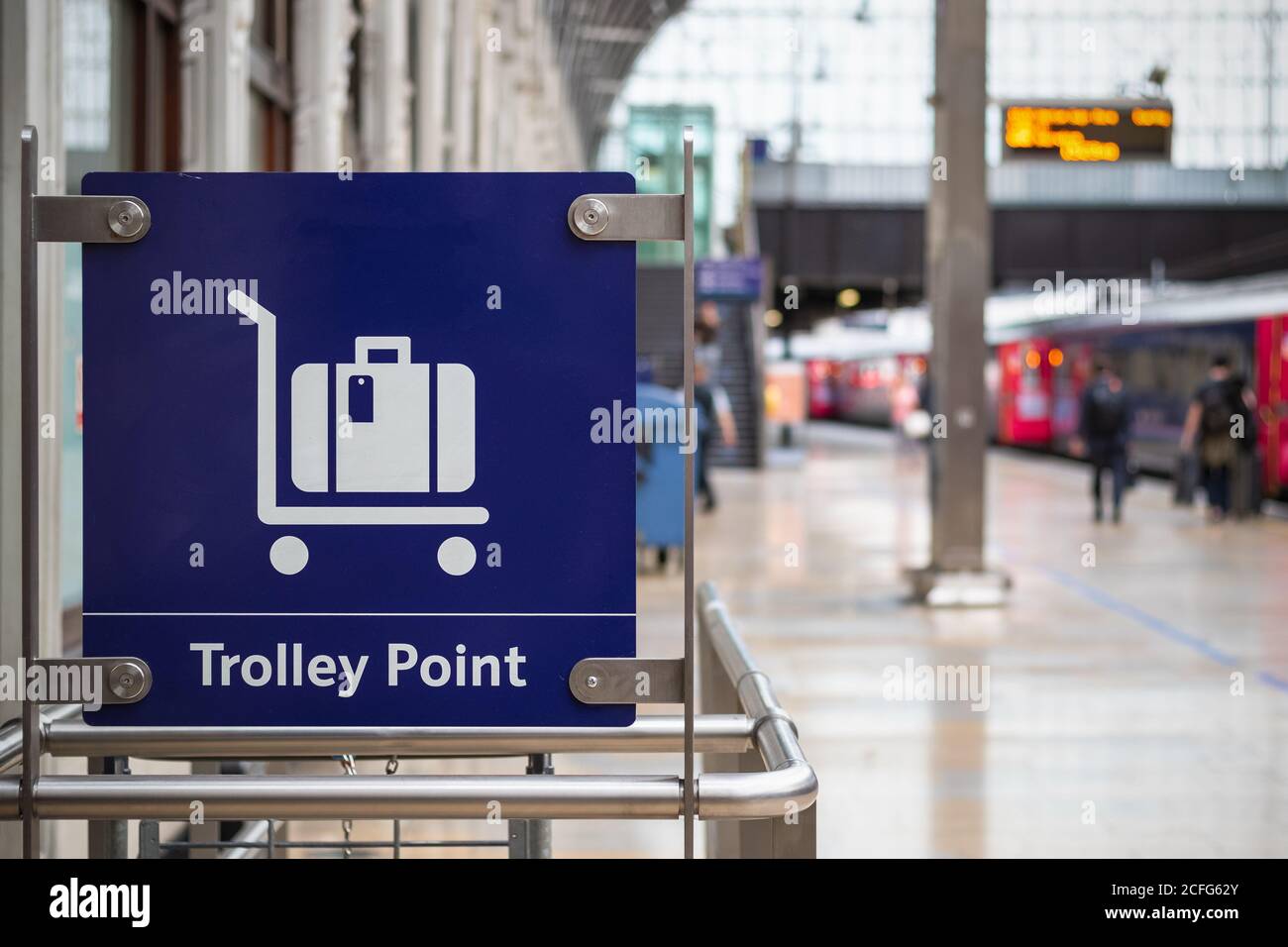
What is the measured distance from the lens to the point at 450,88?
17016mm

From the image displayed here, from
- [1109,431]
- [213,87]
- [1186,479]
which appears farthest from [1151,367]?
[213,87]

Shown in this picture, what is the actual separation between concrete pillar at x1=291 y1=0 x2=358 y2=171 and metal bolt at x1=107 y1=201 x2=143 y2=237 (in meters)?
8.01

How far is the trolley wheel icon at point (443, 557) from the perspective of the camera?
2053 millimetres

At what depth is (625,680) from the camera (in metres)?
2.04

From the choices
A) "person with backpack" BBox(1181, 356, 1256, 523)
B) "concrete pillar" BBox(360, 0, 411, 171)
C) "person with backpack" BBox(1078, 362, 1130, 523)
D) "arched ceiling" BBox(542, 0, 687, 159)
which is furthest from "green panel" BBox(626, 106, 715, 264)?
"concrete pillar" BBox(360, 0, 411, 171)

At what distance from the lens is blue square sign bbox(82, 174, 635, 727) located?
2025 millimetres

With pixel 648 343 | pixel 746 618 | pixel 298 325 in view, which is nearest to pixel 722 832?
pixel 298 325

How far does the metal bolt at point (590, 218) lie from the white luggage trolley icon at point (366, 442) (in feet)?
0.78

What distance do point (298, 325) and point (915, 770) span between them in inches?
207

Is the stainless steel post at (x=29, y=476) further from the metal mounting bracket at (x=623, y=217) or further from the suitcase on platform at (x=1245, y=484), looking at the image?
the suitcase on platform at (x=1245, y=484)

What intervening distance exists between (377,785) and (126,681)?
36cm

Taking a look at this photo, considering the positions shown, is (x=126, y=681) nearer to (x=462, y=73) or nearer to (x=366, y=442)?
(x=366, y=442)

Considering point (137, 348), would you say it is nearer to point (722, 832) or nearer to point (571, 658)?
point (571, 658)

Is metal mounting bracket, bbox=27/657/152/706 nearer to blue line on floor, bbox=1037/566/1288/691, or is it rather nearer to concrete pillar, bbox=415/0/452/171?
blue line on floor, bbox=1037/566/1288/691
